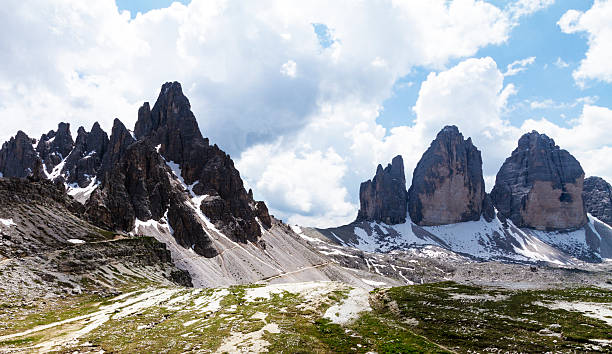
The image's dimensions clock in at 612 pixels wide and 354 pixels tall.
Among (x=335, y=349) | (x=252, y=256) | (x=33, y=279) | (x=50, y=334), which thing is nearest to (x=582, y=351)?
(x=335, y=349)

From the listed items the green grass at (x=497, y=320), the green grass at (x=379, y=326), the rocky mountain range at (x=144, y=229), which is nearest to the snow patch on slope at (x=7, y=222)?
the rocky mountain range at (x=144, y=229)

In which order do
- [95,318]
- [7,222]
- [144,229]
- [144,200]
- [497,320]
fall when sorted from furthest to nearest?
[144,200], [144,229], [7,222], [95,318], [497,320]

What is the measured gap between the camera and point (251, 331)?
34.9m

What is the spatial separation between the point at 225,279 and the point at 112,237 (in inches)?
1911

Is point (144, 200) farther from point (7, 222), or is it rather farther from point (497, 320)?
point (497, 320)

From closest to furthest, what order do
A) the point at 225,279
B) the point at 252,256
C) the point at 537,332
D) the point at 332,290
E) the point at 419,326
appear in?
the point at 537,332
the point at 419,326
the point at 332,290
the point at 225,279
the point at 252,256

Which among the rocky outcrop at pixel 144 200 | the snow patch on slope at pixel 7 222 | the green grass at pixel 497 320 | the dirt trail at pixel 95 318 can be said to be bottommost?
the green grass at pixel 497 320

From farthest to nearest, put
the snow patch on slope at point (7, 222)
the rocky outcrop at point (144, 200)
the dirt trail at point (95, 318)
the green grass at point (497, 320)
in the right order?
the rocky outcrop at point (144, 200) < the snow patch on slope at point (7, 222) < the dirt trail at point (95, 318) < the green grass at point (497, 320)

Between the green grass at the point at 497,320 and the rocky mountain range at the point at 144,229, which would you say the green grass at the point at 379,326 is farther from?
the rocky mountain range at the point at 144,229

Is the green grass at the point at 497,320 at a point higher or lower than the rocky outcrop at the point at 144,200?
lower

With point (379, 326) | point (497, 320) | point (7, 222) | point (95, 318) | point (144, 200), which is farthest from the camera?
point (144, 200)

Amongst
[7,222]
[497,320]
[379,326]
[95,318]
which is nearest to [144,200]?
[7,222]

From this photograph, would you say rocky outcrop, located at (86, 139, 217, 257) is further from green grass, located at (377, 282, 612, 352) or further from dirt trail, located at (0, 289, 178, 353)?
green grass, located at (377, 282, 612, 352)

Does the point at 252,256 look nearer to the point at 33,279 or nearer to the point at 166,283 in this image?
the point at 166,283
